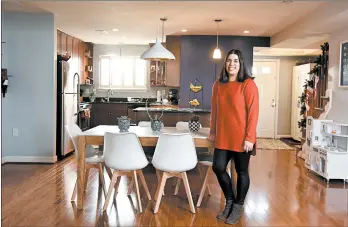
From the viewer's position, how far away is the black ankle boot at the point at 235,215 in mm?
3324

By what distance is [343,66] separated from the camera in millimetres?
5195

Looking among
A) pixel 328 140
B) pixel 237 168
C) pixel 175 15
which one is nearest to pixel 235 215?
pixel 237 168

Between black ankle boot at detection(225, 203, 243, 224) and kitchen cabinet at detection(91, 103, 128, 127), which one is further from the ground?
kitchen cabinet at detection(91, 103, 128, 127)

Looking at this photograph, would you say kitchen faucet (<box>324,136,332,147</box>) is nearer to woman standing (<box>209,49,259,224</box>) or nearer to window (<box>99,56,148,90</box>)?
woman standing (<box>209,49,259,224</box>)

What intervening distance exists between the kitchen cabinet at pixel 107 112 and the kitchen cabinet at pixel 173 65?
1.47 metres

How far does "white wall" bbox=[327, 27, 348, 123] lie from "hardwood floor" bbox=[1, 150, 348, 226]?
0.98m

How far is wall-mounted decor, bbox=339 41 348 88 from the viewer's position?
16.7ft

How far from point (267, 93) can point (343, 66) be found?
4440 mm

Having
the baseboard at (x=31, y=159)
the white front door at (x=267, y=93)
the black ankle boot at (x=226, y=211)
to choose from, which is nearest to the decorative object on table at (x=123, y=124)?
the black ankle boot at (x=226, y=211)

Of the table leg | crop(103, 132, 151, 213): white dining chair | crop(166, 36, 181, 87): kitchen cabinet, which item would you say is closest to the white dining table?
the table leg

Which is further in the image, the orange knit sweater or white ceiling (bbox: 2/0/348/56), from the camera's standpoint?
white ceiling (bbox: 2/0/348/56)

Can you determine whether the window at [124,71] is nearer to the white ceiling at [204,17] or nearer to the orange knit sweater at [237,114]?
the white ceiling at [204,17]

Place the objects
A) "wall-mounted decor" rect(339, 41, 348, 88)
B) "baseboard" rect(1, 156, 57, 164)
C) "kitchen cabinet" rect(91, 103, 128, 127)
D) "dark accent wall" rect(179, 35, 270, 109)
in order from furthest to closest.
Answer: "kitchen cabinet" rect(91, 103, 128, 127) → "dark accent wall" rect(179, 35, 270, 109) → "baseboard" rect(1, 156, 57, 164) → "wall-mounted decor" rect(339, 41, 348, 88)

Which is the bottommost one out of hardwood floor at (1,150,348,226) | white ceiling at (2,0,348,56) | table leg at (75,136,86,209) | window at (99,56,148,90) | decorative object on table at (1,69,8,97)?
hardwood floor at (1,150,348,226)
